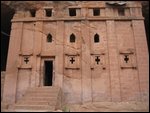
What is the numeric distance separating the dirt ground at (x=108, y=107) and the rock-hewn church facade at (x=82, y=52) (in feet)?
1.14

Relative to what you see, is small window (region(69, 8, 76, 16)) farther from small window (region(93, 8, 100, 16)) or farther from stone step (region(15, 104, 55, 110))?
stone step (region(15, 104, 55, 110))

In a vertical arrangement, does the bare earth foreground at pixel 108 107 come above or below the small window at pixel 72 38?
below

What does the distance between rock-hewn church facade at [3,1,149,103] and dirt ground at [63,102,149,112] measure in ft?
1.14

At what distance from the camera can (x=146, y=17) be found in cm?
1961

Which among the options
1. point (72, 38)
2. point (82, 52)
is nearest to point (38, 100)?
point (82, 52)

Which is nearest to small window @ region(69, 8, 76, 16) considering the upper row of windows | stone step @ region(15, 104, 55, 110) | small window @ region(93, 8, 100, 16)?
the upper row of windows

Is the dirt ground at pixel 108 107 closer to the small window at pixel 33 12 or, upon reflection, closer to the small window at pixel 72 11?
the small window at pixel 72 11

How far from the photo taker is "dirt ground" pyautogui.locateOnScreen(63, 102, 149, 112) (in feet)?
49.0

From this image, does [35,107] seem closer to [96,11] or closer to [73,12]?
[73,12]

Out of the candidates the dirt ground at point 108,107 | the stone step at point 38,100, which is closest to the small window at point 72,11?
the stone step at point 38,100

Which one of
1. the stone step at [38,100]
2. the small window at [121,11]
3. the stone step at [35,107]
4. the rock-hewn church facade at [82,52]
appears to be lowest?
the stone step at [35,107]

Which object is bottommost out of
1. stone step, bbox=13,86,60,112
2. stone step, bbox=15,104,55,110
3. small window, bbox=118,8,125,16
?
stone step, bbox=15,104,55,110

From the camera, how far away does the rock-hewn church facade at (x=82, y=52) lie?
15906mm

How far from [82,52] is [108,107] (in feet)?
12.1
